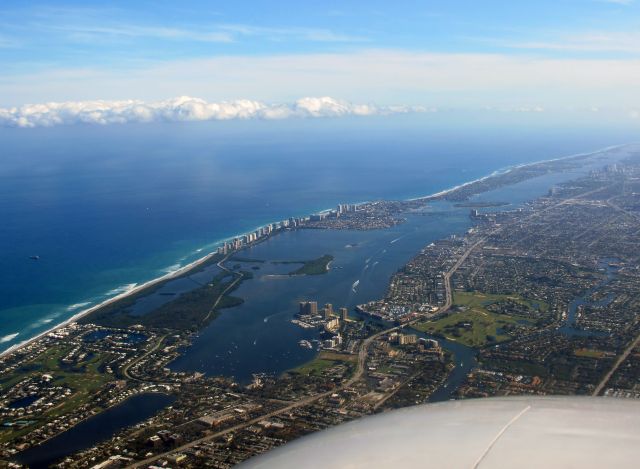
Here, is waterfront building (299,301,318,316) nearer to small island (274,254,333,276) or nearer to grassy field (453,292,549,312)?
grassy field (453,292,549,312)

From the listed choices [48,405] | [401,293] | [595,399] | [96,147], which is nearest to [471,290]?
[401,293]

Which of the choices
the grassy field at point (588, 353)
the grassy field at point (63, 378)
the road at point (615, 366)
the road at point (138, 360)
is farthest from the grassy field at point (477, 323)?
the grassy field at point (63, 378)

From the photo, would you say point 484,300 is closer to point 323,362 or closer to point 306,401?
point 323,362

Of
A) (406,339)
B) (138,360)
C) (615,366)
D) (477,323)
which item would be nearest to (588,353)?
(615,366)

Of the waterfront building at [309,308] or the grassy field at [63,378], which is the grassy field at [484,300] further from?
the grassy field at [63,378]

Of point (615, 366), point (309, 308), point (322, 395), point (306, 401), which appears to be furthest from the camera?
point (309, 308)

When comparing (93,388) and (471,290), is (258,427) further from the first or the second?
(471,290)
